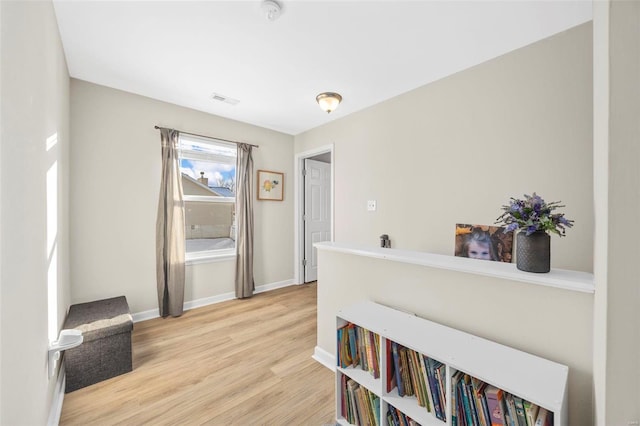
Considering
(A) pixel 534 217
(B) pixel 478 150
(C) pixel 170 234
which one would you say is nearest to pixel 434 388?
(A) pixel 534 217

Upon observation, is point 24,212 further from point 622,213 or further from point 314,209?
point 314,209

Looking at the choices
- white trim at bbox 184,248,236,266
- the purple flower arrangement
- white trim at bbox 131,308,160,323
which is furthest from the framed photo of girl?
white trim at bbox 131,308,160,323

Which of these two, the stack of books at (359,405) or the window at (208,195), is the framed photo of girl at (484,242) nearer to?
the stack of books at (359,405)

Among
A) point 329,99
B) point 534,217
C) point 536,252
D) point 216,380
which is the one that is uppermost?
point 329,99

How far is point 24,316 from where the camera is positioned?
36.7 inches

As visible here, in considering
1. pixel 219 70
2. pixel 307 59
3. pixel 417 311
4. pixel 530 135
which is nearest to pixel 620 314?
pixel 417 311

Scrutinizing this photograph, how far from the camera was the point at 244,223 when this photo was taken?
144 inches

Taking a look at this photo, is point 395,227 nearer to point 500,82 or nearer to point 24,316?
point 500,82

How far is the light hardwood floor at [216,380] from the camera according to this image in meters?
1.59

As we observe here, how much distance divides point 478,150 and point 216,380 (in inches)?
113

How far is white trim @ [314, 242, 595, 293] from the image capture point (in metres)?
1.00

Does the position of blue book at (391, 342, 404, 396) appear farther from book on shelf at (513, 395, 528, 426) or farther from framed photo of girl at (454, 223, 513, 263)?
framed photo of girl at (454, 223, 513, 263)

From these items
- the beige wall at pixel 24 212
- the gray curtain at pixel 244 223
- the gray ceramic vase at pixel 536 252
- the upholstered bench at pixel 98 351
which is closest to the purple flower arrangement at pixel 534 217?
the gray ceramic vase at pixel 536 252

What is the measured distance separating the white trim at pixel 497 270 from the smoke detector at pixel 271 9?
5.44 feet
